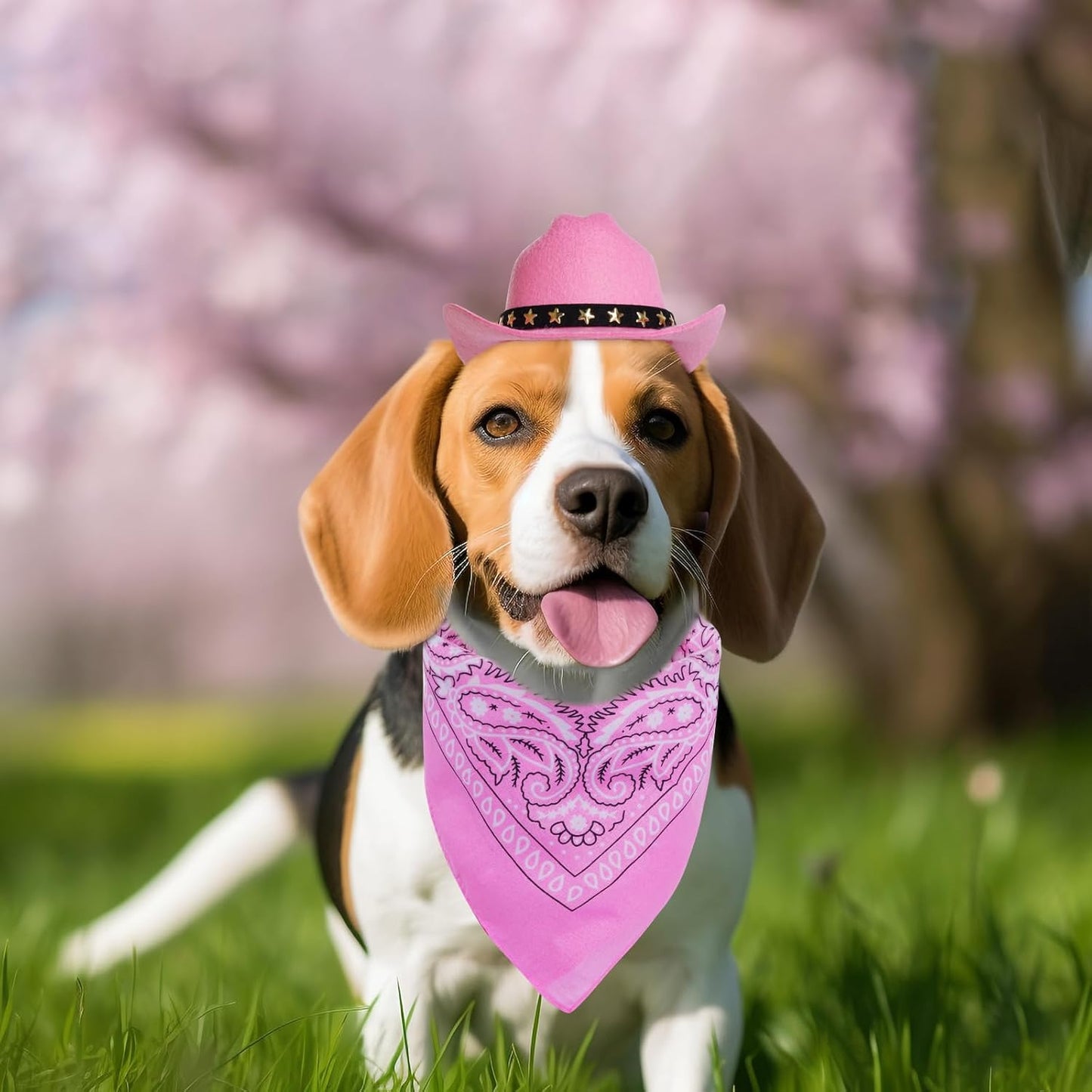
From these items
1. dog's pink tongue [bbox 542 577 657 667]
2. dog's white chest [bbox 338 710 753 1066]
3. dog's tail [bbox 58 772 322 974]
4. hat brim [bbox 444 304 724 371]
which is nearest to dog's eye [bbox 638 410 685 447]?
hat brim [bbox 444 304 724 371]

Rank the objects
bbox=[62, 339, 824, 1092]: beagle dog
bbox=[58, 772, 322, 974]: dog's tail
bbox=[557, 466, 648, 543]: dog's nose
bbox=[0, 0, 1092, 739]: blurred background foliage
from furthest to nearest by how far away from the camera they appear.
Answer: bbox=[0, 0, 1092, 739]: blurred background foliage, bbox=[58, 772, 322, 974]: dog's tail, bbox=[62, 339, 824, 1092]: beagle dog, bbox=[557, 466, 648, 543]: dog's nose

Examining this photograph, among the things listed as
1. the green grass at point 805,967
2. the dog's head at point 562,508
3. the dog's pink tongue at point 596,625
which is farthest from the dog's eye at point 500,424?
the green grass at point 805,967

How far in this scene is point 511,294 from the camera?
2420 millimetres

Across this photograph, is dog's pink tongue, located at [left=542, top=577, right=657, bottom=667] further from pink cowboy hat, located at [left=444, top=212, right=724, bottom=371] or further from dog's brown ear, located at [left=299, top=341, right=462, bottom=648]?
pink cowboy hat, located at [left=444, top=212, right=724, bottom=371]

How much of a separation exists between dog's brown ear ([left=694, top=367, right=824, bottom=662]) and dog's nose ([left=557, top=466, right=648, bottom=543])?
1.04 ft

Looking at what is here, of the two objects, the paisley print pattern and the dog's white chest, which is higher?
the paisley print pattern

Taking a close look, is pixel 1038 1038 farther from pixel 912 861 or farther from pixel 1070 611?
pixel 1070 611

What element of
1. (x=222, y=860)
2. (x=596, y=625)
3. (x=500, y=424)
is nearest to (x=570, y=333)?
(x=500, y=424)

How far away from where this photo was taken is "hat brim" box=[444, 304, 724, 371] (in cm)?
230

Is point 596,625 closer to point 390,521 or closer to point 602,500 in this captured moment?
point 602,500

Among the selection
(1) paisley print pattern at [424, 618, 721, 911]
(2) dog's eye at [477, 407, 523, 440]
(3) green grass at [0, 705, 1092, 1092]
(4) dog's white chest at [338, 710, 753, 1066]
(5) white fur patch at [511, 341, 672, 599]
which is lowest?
(3) green grass at [0, 705, 1092, 1092]

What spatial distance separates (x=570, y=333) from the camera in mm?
2307

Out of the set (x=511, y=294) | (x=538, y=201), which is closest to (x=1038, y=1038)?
(x=511, y=294)

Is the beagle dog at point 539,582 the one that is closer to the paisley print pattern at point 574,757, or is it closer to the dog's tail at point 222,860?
the paisley print pattern at point 574,757
